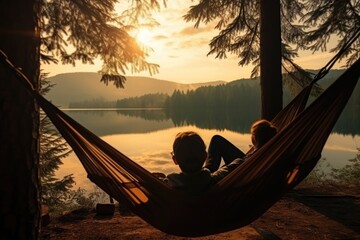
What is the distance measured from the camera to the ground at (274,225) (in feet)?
10.8

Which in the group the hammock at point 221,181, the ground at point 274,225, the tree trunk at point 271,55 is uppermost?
the tree trunk at point 271,55

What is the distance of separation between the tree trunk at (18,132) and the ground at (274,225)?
1.41 m

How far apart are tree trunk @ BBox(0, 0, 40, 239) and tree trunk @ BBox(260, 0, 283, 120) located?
334cm

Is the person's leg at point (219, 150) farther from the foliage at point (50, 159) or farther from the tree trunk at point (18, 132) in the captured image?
the foliage at point (50, 159)

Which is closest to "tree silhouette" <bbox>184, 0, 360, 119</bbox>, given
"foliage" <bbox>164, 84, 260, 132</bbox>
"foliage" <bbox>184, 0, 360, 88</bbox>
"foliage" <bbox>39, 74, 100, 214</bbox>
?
"foliage" <bbox>184, 0, 360, 88</bbox>

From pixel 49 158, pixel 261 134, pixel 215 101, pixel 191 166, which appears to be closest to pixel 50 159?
pixel 49 158

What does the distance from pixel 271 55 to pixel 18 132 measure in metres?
3.60

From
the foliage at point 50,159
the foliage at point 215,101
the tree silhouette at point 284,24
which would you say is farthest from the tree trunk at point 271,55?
the foliage at point 215,101

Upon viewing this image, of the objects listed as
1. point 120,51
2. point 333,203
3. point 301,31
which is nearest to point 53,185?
point 120,51

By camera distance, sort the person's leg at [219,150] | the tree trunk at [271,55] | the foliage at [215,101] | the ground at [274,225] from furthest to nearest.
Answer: the foliage at [215,101]
the tree trunk at [271,55]
the ground at [274,225]
the person's leg at [219,150]

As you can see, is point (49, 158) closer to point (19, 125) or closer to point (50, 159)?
point (50, 159)

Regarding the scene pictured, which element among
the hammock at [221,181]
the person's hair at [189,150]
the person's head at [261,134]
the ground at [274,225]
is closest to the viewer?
the person's hair at [189,150]

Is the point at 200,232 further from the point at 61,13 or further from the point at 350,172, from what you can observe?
the point at 350,172

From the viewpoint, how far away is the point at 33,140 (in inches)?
81.6
